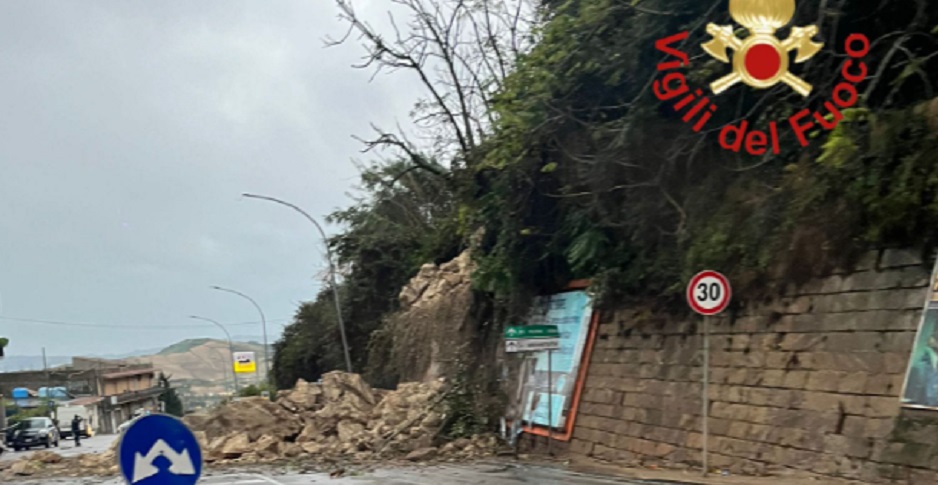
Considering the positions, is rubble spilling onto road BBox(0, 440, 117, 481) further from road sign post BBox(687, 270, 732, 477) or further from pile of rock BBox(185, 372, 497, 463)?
road sign post BBox(687, 270, 732, 477)

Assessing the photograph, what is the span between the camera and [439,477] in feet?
55.7

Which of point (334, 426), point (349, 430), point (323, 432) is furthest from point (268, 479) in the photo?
point (334, 426)

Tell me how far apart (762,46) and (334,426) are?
16.9 m

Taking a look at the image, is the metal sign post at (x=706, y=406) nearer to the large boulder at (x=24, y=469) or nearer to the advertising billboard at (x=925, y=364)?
the advertising billboard at (x=925, y=364)

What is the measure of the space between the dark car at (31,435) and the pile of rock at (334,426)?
2521 centimetres

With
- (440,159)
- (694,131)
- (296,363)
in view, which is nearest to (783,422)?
(694,131)

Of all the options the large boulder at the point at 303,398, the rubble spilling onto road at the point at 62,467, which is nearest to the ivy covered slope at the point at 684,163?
the large boulder at the point at 303,398

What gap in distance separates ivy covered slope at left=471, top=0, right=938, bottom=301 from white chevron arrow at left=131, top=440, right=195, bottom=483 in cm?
945

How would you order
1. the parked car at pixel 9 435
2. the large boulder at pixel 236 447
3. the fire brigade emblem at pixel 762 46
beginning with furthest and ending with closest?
the parked car at pixel 9 435 < the large boulder at pixel 236 447 < the fire brigade emblem at pixel 762 46

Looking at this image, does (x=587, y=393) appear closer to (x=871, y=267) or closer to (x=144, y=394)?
(x=871, y=267)

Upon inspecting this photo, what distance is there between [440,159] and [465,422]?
1737cm

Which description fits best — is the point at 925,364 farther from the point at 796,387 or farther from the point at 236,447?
the point at 236,447

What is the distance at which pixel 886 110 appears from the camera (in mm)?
13297

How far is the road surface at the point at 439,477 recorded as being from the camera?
15453 mm
